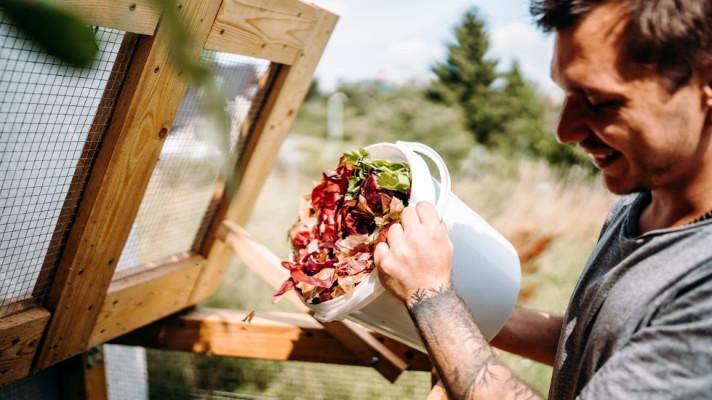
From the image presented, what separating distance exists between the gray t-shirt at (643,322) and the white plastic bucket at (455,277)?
0.78ft

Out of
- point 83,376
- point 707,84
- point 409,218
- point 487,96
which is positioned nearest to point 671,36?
point 707,84

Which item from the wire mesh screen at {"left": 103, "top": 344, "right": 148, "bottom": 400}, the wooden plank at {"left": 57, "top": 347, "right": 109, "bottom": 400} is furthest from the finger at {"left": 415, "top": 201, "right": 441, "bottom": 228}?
the wire mesh screen at {"left": 103, "top": 344, "right": 148, "bottom": 400}

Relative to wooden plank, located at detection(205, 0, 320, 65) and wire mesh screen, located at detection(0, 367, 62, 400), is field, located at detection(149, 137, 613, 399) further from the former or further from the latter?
wooden plank, located at detection(205, 0, 320, 65)

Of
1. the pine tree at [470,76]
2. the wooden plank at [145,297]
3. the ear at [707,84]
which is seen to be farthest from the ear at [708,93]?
the pine tree at [470,76]

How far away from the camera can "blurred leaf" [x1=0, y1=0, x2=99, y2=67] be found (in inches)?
10.5

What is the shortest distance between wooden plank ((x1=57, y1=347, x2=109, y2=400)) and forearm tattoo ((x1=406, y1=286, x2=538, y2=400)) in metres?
1.27

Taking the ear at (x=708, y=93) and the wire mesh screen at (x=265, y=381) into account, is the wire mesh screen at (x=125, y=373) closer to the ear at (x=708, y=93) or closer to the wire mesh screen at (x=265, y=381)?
the wire mesh screen at (x=265, y=381)

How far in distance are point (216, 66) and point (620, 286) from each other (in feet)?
3.93

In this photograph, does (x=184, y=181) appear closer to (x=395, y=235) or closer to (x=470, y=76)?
(x=395, y=235)

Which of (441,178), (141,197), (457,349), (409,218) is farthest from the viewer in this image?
(141,197)

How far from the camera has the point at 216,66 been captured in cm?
165

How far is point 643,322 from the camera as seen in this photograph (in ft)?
3.12

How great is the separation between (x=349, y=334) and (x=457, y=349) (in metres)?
0.83

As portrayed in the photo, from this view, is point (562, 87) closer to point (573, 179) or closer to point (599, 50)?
point (599, 50)
